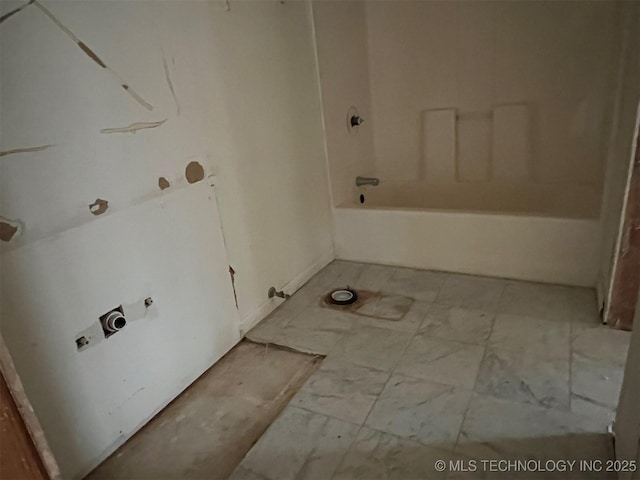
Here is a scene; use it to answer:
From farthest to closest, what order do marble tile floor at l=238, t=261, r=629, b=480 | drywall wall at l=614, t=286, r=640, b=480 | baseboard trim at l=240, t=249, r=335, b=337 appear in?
1. baseboard trim at l=240, t=249, r=335, b=337
2. marble tile floor at l=238, t=261, r=629, b=480
3. drywall wall at l=614, t=286, r=640, b=480

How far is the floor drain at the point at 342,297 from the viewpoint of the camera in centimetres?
235

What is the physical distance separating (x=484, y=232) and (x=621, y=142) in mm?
750

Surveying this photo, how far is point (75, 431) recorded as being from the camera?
1423 millimetres

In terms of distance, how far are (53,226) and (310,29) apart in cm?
172

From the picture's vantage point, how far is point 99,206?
1447 millimetres

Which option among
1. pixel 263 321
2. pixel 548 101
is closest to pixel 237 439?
pixel 263 321

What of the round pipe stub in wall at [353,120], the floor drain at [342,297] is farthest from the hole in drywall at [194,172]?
the round pipe stub in wall at [353,120]

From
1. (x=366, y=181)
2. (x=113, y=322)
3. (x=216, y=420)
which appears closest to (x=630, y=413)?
(x=216, y=420)

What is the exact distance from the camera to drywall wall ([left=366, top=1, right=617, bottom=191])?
2.61 metres

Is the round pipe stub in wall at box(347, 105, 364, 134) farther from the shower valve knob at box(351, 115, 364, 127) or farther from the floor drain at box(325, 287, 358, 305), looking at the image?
the floor drain at box(325, 287, 358, 305)

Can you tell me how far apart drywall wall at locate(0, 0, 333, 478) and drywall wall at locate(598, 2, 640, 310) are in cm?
147

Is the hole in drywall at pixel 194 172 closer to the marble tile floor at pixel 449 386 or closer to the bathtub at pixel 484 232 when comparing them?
the marble tile floor at pixel 449 386

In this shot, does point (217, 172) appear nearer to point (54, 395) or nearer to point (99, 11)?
point (99, 11)

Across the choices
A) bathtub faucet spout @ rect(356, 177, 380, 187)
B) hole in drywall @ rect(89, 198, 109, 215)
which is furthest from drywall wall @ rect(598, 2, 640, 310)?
hole in drywall @ rect(89, 198, 109, 215)
